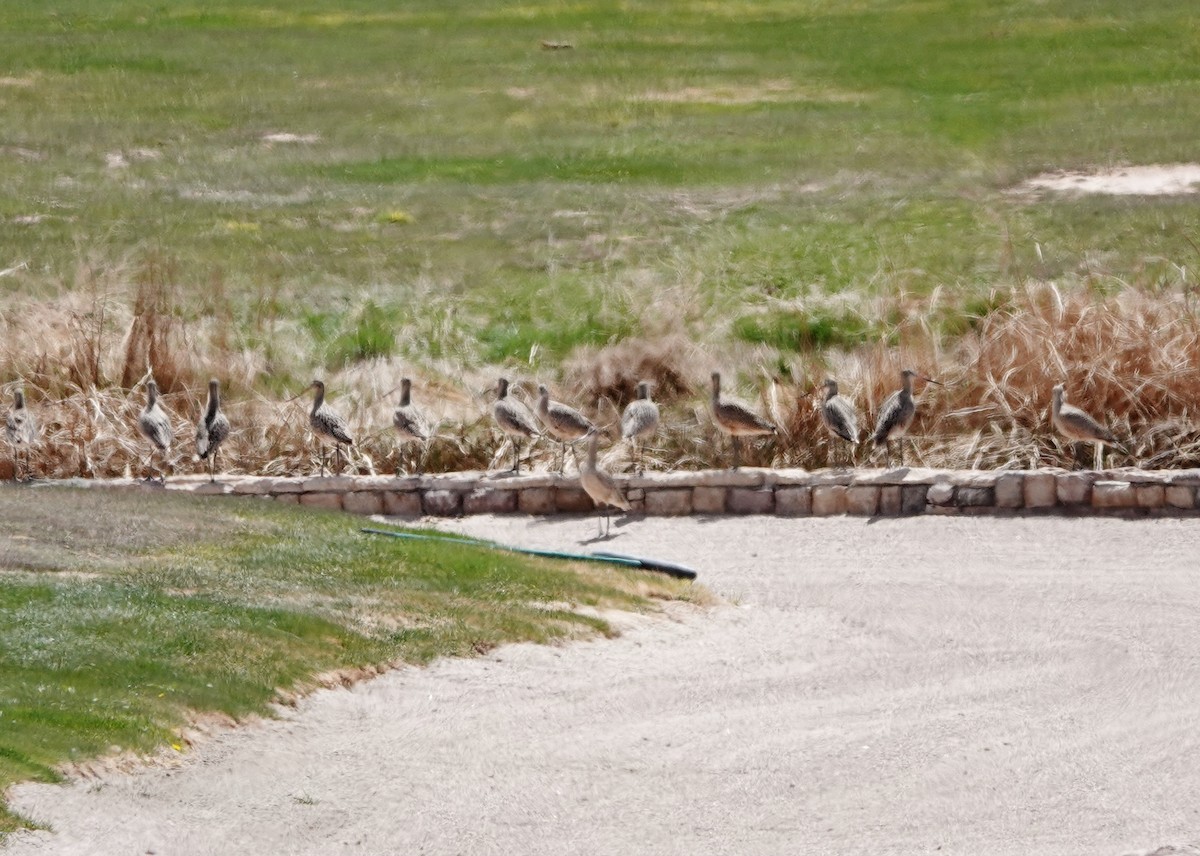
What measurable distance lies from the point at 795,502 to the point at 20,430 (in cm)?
604

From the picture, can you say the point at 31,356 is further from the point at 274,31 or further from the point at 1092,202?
the point at 274,31

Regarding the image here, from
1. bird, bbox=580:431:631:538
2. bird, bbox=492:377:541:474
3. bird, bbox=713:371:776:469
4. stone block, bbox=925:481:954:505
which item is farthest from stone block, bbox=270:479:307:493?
stone block, bbox=925:481:954:505

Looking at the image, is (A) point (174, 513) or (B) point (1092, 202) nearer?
(A) point (174, 513)

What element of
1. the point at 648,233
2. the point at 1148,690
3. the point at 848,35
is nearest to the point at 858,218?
the point at 648,233

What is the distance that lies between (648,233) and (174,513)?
13.6 m

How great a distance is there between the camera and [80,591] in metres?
12.6

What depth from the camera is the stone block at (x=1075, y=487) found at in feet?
53.3

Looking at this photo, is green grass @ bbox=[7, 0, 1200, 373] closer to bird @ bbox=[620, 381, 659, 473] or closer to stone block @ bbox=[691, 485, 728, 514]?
bird @ bbox=[620, 381, 659, 473]

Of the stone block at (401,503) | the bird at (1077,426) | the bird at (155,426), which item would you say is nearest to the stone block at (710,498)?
the stone block at (401,503)

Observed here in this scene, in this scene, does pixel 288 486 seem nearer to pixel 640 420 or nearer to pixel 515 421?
pixel 515 421

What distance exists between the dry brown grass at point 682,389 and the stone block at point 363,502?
90 centimetres

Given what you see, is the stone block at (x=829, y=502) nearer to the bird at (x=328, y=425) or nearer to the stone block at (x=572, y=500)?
the stone block at (x=572, y=500)

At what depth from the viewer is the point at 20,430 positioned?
17.4 metres

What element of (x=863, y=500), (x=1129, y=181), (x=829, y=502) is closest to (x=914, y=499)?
(x=863, y=500)
